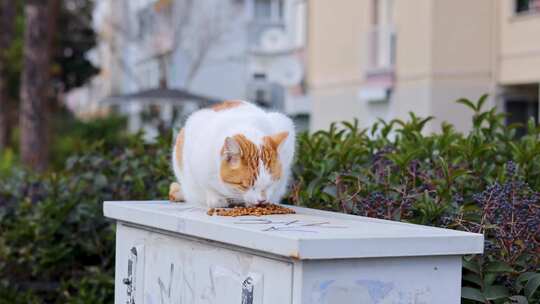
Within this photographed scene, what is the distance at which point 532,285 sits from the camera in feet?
10.2

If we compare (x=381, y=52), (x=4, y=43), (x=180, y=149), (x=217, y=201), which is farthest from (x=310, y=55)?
(x=217, y=201)

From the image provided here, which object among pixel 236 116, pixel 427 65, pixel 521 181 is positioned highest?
pixel 427 65

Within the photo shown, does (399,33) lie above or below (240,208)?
above

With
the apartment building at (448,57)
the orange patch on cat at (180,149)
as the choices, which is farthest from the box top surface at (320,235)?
the apartment building at (448,57)

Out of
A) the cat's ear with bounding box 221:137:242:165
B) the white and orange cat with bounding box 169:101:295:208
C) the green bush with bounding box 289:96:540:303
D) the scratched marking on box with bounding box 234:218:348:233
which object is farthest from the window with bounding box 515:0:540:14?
the scratched marking on box with bounding box 234:218:348:233

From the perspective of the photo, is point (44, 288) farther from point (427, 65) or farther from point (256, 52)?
point (256, 52)

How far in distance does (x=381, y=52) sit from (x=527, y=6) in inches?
147

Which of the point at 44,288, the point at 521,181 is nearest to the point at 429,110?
Answer: the point at 44,288

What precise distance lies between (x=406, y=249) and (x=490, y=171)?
1534 millimetres

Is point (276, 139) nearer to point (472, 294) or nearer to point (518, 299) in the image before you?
point (472, 294)

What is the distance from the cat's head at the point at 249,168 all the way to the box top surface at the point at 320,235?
0.13m

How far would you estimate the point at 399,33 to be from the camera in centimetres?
2088

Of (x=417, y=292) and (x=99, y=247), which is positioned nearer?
(x=417, y=292)

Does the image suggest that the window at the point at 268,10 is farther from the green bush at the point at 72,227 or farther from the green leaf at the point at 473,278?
the green leaf at the point at 473,278
